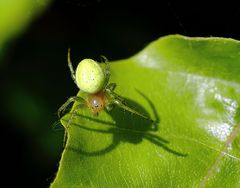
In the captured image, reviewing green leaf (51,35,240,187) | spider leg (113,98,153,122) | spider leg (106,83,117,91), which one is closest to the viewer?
green leaf (51,35,240,187)

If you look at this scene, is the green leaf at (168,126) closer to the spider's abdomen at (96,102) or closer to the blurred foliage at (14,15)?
the spider's abdomen at (96,102)

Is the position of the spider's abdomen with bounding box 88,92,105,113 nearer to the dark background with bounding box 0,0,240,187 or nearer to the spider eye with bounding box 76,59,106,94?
the spider eye with bounding box 76,59,106,94

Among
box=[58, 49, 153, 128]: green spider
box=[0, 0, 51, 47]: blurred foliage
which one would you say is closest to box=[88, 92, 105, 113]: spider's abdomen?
box=[58, 49, 153, 128]: green spider

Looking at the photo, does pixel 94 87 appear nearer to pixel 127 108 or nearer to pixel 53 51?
pixel 127 108

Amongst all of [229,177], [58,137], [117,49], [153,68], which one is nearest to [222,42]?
[153,68]

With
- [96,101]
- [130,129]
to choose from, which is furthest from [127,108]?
[96,101]

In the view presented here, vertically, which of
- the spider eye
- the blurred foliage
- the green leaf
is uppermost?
the blurred foliage
